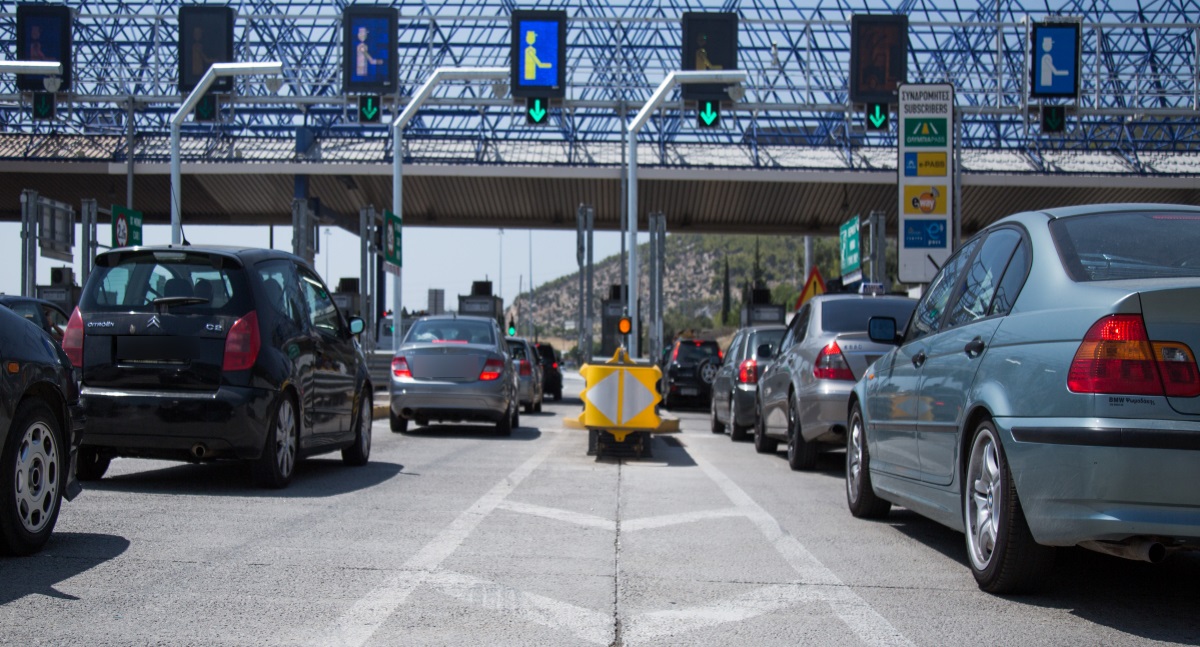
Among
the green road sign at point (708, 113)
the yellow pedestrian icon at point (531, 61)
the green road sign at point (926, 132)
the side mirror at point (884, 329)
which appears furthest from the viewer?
the yellow pedestrian icon at point (531, 61)

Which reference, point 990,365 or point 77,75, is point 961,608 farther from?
point 77,75

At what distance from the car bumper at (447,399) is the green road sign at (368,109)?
15.8 meters

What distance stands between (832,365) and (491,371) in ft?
20.0

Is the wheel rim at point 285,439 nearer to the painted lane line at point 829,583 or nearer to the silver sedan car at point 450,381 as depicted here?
the painted lane line at point 829,583

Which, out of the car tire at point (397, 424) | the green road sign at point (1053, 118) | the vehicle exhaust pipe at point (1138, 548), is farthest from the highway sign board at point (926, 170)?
the green road sign at point (1053, 118)

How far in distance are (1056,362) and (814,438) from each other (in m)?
6.70

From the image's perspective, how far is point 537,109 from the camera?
29.6 metres

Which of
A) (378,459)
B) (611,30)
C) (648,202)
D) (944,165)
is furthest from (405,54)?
(378,459)

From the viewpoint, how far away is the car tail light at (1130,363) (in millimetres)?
4781

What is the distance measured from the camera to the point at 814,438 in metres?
11.7

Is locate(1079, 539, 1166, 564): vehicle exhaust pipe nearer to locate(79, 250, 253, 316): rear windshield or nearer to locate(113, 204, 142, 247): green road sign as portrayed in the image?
locate(79, 250, 253, 316): rear windshield

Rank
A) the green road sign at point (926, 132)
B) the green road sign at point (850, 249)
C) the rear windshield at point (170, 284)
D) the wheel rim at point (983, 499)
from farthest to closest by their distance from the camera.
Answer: the green road sign at point (850, 249), the green road sign at point (926, 132), the rear windshield at point (170, 284), the wheel rim at point (983, 499)

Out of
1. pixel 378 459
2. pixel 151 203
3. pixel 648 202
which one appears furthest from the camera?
pixel 151 203

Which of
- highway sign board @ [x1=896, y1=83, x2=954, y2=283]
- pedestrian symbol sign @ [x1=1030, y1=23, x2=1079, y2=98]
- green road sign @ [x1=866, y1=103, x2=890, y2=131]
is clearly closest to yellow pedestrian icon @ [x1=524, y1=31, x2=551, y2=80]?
green road sign @ [x1=866, y1=103, x2=890, y2=131]
